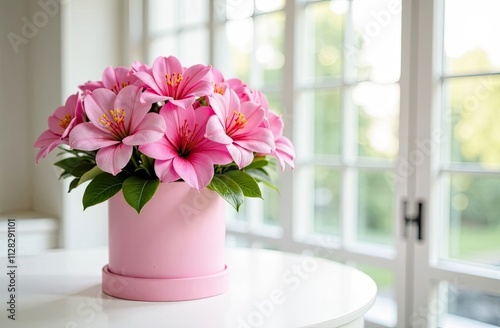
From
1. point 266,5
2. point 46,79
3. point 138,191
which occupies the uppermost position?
point 266,5

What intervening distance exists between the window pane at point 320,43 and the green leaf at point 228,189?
1181 mm

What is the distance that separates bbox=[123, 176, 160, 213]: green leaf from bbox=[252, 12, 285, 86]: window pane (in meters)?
1.41

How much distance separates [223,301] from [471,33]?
1.20 metres

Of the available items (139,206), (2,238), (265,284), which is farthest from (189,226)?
(2,238)

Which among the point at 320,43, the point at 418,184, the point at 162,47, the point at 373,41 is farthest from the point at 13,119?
the point at 418,184

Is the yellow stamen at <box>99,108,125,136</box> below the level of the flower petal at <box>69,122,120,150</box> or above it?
above

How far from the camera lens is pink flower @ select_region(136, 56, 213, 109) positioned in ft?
3.53

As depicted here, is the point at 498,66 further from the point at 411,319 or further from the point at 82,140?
the point at 82,140

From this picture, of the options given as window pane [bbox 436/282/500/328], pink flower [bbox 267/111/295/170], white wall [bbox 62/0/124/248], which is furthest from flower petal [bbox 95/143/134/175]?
white wall [bbox 62/0/124/248]

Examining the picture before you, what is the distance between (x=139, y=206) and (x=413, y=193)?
1105 millimetres

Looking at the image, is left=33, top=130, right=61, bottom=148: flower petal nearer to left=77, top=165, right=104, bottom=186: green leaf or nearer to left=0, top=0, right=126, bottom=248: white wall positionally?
left=77, top=165, right=104, bottom=186: green leaf

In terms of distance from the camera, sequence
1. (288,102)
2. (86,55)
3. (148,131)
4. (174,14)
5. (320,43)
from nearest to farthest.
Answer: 1. (148,131)
2. (288,102)
3. (320,43)
4. (86,55)
5. (174,14)

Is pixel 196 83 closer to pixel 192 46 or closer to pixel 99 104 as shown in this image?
pixel 99 104

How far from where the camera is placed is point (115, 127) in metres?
1.07
